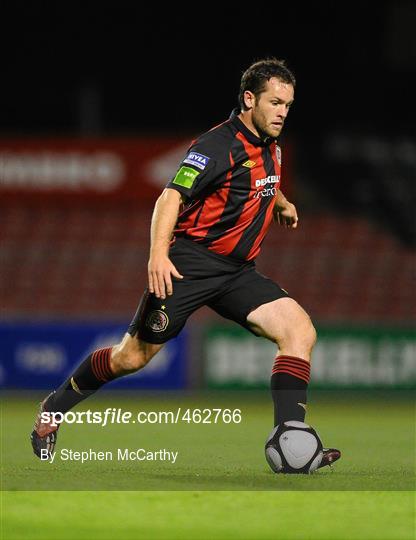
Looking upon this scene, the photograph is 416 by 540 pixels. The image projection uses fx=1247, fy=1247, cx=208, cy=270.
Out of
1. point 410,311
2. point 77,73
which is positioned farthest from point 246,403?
point 77,73

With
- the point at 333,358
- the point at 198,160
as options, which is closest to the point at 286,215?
the point at 198,160

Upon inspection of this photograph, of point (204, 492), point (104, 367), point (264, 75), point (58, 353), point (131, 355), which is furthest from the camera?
point (58, 353)

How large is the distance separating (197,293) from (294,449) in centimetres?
92

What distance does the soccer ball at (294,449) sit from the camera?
5715 mm

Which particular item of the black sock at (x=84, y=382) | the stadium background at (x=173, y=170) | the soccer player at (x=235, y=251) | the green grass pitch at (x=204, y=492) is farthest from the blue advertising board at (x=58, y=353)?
the soccer player at (x=235, y=251)

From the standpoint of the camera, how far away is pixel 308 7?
1891 centimetres

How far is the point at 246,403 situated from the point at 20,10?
30.0 feet

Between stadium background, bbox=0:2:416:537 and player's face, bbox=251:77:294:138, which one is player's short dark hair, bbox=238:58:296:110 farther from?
stadium background, bbox=0:2:416:537

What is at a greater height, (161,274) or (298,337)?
(161,274)

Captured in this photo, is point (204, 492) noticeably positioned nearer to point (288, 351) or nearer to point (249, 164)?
point (288, 351)

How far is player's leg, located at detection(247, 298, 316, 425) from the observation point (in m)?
5.89

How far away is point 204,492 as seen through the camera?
17.1ft

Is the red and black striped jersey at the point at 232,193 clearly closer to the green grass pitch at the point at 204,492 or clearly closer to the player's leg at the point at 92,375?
the player's leg at the point at 92,375

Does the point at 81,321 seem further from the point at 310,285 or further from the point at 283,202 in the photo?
the point at 283,202
